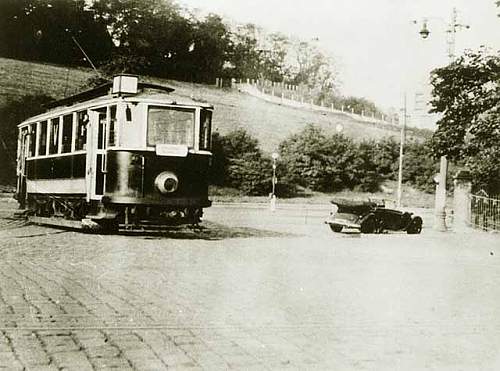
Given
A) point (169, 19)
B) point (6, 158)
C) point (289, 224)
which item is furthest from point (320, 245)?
point (6, 158)

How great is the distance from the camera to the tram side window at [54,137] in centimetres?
1388

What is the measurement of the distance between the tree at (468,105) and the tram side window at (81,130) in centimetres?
615

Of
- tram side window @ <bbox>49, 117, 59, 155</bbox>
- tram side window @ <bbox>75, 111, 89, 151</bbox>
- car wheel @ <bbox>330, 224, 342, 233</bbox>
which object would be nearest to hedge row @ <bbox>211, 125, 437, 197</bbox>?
tram side window @ <bbox>75, 111, 89, 151</bbox>

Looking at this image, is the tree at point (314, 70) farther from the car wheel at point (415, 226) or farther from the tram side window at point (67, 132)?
the car wheel at point (415, 226)

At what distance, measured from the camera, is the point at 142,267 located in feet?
26.5

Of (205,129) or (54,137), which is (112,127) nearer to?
(205,129)

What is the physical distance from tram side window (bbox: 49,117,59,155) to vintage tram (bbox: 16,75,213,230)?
0.75 metres

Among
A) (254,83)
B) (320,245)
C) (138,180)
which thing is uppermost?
(254,83)

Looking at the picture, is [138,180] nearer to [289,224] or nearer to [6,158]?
[289,224]

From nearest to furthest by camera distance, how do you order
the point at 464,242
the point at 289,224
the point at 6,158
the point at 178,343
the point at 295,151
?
the point at 178,343 → the point at 295,151 → the point at 464,242 → the point at 289,224 → the point at 6,158

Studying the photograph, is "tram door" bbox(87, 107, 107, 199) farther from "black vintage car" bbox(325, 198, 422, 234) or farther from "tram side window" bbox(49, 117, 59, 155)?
"black vintage car" bbox(325, 198, 422, 234)

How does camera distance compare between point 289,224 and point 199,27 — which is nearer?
point 199,27

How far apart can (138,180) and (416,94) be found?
5.22 metres

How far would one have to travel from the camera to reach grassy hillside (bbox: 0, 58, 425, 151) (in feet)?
29.5
